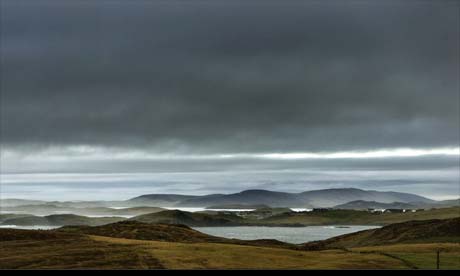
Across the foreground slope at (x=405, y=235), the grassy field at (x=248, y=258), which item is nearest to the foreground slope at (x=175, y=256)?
the grassy field at (x=248, y=258)

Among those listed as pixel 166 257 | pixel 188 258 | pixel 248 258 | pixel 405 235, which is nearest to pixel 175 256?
pixel 188 258

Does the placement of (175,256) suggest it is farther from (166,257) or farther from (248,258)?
(248,258)

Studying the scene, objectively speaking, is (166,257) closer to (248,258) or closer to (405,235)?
(248,258)

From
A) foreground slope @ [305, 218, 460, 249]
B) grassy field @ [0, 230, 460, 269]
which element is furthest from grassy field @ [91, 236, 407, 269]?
foreground slope @ [305, 218, 460, 249]

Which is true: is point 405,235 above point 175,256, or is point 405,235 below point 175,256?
below

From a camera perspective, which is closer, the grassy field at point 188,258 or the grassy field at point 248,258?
the grassy field at point 188,258

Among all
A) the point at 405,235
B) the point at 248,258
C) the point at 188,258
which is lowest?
the point at 405,235

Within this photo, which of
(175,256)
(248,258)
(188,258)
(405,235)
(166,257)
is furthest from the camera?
(405,235)

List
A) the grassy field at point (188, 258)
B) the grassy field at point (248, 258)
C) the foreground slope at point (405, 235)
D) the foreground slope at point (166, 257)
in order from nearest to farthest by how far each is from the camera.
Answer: the grassy field at point (188, 258), the foreground slope at point (166, 257), the grassy field at point (248, 258), the foreground slope at point (405, 235)

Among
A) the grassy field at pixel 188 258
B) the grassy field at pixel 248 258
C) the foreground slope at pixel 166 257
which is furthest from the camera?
the grassy field at pixel 248 258

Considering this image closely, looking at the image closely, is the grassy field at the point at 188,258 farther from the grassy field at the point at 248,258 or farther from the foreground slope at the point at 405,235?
the foreground slope at the point at 405,235

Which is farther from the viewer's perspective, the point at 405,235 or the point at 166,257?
the point at 405,235

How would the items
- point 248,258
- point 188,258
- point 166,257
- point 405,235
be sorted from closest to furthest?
point 166,257 → point 188,258 → point 248,258 → point 405,235
